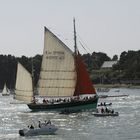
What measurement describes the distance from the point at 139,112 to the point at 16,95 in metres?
27.8

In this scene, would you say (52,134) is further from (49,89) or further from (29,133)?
(49,89)

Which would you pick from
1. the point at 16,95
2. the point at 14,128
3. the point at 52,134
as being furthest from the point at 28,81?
the point at 52,134

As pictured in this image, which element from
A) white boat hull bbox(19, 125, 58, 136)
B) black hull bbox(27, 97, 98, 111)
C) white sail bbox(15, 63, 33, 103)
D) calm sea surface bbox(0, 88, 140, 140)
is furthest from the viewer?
white sail bbox(15, 63, 33, 103)

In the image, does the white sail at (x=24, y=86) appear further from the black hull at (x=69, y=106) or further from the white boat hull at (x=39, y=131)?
the white boat hull at (x=39, y=131)

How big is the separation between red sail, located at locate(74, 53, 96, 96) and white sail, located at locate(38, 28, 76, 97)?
969 mm

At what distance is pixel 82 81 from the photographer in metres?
125

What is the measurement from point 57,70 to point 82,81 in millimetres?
6079

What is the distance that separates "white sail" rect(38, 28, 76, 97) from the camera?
4978 inches

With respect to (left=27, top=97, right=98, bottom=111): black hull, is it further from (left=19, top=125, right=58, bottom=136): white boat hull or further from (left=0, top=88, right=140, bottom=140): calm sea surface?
(left=19, top=125, right=58, bottom=136): white boat hull

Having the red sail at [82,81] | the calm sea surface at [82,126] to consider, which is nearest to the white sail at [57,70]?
the red sail at [82,81]

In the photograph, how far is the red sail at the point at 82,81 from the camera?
409ft

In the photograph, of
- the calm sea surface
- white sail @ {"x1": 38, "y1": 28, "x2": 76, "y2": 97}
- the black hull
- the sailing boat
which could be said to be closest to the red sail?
the sailing boat

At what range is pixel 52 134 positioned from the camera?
272 ft

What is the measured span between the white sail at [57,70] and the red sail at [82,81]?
969 mm
